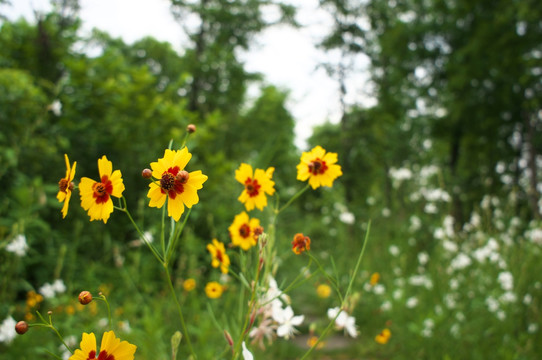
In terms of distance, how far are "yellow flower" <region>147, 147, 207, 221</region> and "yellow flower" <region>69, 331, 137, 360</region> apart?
0.62 feet

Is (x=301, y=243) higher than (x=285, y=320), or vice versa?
(x=301, y=243)

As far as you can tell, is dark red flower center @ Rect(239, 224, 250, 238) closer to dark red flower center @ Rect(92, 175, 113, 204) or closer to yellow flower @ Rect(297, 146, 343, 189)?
yellow flower @ Rect(297, 146, 343, 189)

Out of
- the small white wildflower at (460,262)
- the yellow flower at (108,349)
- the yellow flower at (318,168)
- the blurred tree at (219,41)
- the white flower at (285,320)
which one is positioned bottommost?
the yellow flower at (108,349)

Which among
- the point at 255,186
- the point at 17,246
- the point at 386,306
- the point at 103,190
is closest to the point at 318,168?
the point at 255,186

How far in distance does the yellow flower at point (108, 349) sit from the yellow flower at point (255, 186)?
359 mm

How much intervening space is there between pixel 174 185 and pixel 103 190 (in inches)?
4.8

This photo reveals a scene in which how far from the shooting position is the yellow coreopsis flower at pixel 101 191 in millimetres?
601

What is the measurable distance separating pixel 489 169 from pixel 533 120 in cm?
178

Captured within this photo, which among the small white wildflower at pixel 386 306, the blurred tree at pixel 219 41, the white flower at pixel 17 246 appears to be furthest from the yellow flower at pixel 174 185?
the blurred tree at pixel 219 41

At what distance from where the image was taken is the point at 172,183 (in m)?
0.60

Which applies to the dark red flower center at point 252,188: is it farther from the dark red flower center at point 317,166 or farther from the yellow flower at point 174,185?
the yellow flower at point 174,185

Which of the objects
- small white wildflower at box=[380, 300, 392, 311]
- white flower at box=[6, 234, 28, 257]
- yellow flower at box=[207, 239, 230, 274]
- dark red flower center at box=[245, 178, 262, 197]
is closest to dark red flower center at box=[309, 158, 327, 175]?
dark red flower center at box=[245, 178, 262, 197]

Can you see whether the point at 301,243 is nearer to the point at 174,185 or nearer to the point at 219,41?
the point at 174,185

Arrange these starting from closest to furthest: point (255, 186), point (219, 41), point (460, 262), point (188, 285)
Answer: point (255, 186) → point (188, 285) → point (460, 262) → point (219, 41)
